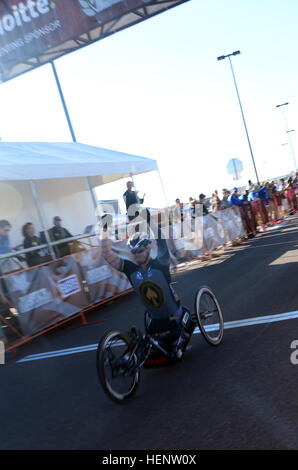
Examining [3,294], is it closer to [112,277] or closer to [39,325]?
[39,325]

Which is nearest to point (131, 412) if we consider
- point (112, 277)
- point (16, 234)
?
point (112, 277)

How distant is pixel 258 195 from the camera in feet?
66.5

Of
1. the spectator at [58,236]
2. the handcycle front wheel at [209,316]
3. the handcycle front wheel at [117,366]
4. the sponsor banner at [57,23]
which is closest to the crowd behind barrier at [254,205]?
the spectator at [58,236]

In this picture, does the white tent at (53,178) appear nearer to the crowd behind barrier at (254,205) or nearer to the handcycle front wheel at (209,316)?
the crowd behind barrier at (254,205)

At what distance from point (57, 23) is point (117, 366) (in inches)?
615

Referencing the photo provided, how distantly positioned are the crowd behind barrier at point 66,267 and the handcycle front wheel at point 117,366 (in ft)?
13.8

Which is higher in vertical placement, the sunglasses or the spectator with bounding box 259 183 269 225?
the sunglasses

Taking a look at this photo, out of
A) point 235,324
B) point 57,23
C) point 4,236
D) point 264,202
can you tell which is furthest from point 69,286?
point 264,202

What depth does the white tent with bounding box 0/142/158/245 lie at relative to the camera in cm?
1066

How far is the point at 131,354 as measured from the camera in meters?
4.40

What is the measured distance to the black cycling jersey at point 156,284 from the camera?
4.88m

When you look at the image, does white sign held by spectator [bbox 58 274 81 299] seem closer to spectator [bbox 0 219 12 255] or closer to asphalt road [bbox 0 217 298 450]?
spectator [bbox 0 219 12 255]

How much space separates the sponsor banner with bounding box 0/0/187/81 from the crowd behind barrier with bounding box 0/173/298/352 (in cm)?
705

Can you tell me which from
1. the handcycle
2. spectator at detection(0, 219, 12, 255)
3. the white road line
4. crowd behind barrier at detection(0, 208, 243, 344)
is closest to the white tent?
spectator at detection(0, 219, 12, 255)
